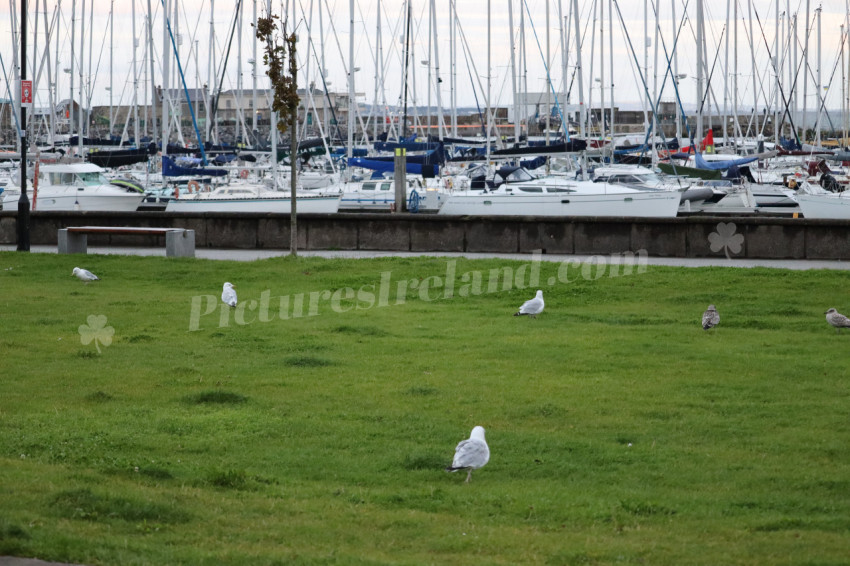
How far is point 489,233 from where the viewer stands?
A: 2436cm

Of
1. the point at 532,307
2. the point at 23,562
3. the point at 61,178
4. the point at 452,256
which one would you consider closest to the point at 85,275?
the point at 452,256

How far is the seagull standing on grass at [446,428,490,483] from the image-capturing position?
7.47 m

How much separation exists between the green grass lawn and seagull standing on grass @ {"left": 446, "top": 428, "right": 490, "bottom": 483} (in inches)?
5.8

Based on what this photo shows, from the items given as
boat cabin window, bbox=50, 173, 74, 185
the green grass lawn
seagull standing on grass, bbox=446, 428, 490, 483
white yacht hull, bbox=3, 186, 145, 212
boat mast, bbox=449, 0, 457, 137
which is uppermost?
boat mast, bbox=449, 0, 457, 137

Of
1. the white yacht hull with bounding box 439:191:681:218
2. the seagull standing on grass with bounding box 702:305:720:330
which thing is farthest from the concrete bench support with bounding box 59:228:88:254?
the white yacht hull with bounding box 439:191:681:218

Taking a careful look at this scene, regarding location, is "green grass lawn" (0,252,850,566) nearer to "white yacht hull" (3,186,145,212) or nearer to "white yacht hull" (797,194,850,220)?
"white yacht hull" (797,194,850,220)

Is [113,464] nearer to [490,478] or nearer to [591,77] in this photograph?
[490,478]

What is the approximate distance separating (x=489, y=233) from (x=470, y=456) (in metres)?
17.1

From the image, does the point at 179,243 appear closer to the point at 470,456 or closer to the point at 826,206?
the point at 470,456

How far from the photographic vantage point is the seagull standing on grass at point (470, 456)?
747 cm

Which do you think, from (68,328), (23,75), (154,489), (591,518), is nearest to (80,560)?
(154,489)

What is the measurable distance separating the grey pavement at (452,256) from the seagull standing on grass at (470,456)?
44.1ft

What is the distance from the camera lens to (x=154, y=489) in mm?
7070

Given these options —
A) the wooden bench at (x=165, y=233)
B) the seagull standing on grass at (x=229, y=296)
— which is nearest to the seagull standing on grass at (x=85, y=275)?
the wooden bench at (x=165, y=233)
